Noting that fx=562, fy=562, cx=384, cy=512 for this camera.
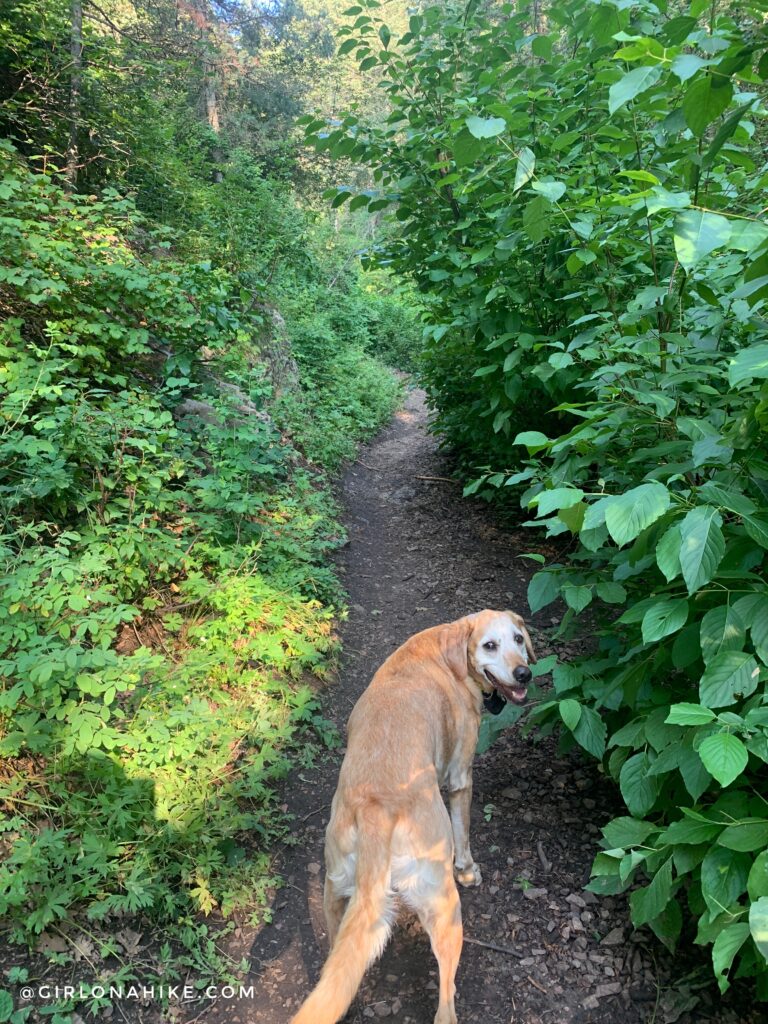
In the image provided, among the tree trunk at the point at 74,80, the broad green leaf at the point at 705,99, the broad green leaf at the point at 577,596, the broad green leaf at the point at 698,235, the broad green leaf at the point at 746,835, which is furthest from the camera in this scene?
the tree trunk at the point at 74,80

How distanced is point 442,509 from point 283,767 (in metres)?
5.01

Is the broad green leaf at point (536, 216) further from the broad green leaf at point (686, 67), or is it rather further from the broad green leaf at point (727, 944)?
the broad green leaf at point (727, 944)

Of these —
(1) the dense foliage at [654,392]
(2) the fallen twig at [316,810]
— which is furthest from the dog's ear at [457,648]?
(2) the fallen twig at [316,810]

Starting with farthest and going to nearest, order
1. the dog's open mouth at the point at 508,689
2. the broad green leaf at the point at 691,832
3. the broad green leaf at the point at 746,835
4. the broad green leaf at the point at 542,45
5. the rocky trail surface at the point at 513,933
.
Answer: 1. the dog's open mouth at the point at 508,689
2. the broad green leaf at the point at 542,45
3. the rocky trail surface at the point at 513,933
4. the broad green leaf at the point at 691,832
5. the broad green leaf at the point at 746,835

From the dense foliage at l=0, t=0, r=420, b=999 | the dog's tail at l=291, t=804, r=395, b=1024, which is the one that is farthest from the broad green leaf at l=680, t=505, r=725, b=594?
the dense foliage at l=0, t=0, r=420, b=999

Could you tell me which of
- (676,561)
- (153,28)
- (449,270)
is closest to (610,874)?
(676,561)

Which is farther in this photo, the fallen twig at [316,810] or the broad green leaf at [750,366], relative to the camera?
the fallen twig at [316,810]

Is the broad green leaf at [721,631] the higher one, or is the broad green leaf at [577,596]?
the broad green leaf at [721,631]

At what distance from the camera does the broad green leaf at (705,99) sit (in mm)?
1512

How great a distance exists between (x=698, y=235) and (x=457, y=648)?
2470 millimetres

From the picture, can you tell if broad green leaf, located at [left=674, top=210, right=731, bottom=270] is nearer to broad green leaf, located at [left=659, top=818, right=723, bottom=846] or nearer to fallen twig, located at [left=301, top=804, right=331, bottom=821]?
broad green leaf, located at [left=659, top=818, right=723, bottom=846]

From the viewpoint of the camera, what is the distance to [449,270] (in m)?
5.00

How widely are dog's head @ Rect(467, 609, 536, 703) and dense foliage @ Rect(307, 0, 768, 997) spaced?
245 millimetres

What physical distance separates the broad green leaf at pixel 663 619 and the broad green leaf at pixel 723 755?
375 mm
